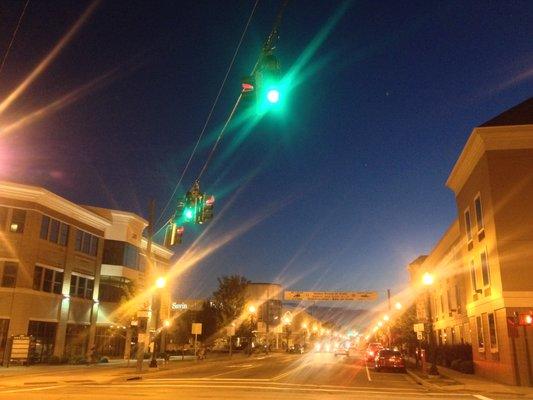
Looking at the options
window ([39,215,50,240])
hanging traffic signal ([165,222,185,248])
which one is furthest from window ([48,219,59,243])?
hanging traffic signal ([165,222,185,248])

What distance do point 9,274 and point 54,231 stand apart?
18.7 feet

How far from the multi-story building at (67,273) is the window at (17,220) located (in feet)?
0.22

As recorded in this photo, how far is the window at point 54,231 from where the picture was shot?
41.9 metres

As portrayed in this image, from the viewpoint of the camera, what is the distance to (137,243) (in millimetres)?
55406

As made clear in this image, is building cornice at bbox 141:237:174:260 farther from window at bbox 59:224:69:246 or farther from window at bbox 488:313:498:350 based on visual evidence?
window at bbox 488:313:498:350

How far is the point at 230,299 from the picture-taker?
60.9 m

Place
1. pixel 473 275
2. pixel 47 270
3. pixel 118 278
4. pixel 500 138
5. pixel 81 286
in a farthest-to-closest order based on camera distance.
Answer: pixel 118 278, pixel 81 286, pixel 47 270, pixel 473 275, pixel 500 138

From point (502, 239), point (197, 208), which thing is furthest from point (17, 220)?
point (502, 239)

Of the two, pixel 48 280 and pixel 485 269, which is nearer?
pixel 485 269

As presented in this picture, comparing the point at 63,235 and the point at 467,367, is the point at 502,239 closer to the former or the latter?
the point at 467,367

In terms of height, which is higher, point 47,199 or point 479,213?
point 47,199

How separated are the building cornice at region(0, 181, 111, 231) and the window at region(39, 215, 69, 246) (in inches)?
37.6

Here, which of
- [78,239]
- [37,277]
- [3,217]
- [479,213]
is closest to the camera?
[479,213]

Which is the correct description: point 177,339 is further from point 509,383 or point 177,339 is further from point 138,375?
point 509,383
